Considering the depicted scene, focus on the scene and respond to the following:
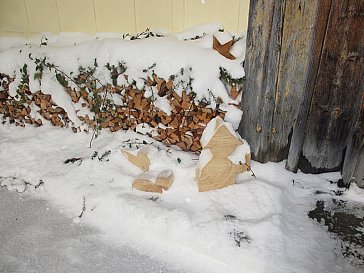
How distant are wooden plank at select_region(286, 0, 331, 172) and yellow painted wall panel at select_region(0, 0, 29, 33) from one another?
9.19 feet

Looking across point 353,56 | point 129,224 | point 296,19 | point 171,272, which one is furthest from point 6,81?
point 353,56

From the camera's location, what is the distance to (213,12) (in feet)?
7.83

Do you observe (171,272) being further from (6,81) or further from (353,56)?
(6,81)

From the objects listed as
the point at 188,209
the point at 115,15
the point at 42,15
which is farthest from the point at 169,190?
the point at 42,15

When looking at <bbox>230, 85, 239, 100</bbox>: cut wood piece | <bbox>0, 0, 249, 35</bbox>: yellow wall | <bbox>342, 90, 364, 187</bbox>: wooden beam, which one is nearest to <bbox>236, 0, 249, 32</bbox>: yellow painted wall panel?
<bbox>0, 0, 249, 35</bbox>: yellow wall

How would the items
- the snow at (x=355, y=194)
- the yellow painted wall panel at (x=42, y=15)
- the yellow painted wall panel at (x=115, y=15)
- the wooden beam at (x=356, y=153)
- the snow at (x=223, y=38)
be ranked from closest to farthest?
the wooden beam at (x=356, y=153) < the snow at (x=355, y=194) < the snow at (x=223, y=38) < the yellow painted wall panel at (x=115, y=15) < the yellow painted wall panel at (x=42, y=15)

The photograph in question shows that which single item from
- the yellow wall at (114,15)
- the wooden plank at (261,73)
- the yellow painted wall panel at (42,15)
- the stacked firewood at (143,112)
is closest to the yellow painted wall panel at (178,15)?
the yellow wall at (114,15)

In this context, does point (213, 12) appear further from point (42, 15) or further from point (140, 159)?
point (42, 15)

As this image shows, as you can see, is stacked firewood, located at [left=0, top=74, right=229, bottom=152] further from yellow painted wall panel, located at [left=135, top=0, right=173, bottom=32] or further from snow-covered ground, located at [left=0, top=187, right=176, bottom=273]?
snow-covered ground, located at [left=0, top=187, right=176, bottom=273]

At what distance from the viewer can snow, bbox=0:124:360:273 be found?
64.2 inches

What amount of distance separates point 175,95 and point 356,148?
53.4 inches

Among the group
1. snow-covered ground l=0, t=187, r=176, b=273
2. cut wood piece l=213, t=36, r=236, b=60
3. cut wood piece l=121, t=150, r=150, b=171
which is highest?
cut wood piece l=213, t=36, r=236, b=60

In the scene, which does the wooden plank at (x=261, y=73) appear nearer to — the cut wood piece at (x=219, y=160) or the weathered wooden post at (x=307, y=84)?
the weathered wooden post at (x=307, y=84)

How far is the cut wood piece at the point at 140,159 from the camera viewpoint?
7.50 feet
